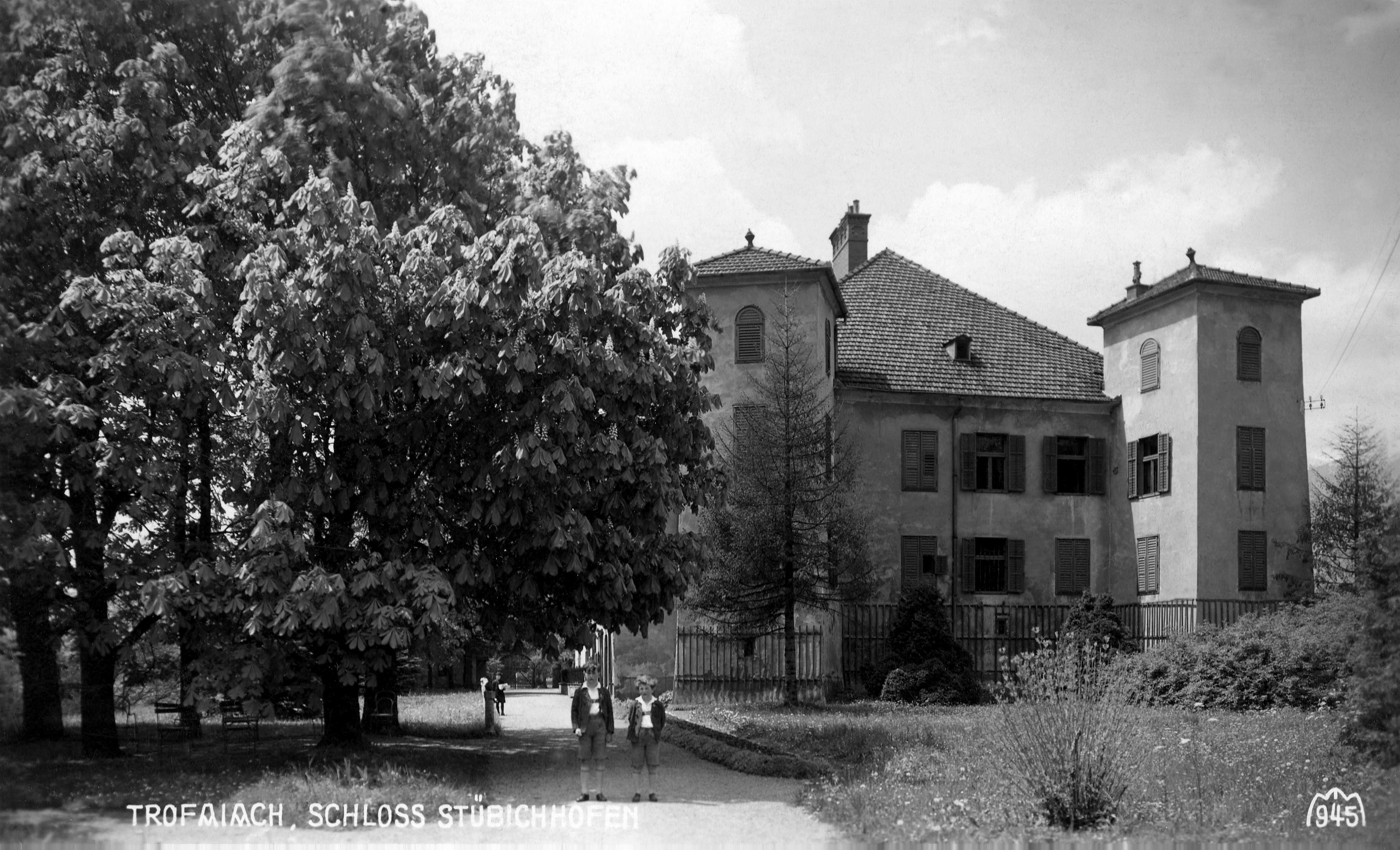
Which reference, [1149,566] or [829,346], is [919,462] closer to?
[829,346]

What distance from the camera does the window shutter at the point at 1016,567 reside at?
1416 inches

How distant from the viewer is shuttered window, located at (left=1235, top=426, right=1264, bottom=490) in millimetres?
33062

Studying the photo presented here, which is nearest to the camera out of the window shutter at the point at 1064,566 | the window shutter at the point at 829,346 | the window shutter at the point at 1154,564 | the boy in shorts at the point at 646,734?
the boy in shorts at the point at 646,734

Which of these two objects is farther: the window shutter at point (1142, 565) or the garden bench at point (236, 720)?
the window shutter at point (1142, 565)

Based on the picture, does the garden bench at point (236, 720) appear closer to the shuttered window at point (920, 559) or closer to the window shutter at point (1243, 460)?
the shuttered window at point (920, 559)

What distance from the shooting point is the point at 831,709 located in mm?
26781

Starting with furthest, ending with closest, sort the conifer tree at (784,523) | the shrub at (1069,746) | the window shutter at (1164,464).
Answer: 1. the window shutter at (1164,464)
2. the conifer tree at (784,523)
3. the shrub at (1069,746)

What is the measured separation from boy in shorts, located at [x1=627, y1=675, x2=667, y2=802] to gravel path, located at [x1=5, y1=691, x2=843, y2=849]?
7.8 inches

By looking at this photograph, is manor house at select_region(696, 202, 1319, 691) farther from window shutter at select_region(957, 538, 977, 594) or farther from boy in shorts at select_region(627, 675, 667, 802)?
boy in shorts at select_region(627, 675, 667, 802)

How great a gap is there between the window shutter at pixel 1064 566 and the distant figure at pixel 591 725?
2383 cm

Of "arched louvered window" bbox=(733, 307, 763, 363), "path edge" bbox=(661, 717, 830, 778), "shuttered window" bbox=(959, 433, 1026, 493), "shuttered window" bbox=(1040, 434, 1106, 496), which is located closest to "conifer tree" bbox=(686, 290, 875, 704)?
"arched louvered window" bbox=(733, 307, 763, 363)

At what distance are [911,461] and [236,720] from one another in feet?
69.1

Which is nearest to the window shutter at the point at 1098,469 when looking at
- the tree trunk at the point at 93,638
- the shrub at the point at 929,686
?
the shrub at the point at 929,686

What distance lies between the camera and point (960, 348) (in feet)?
122
